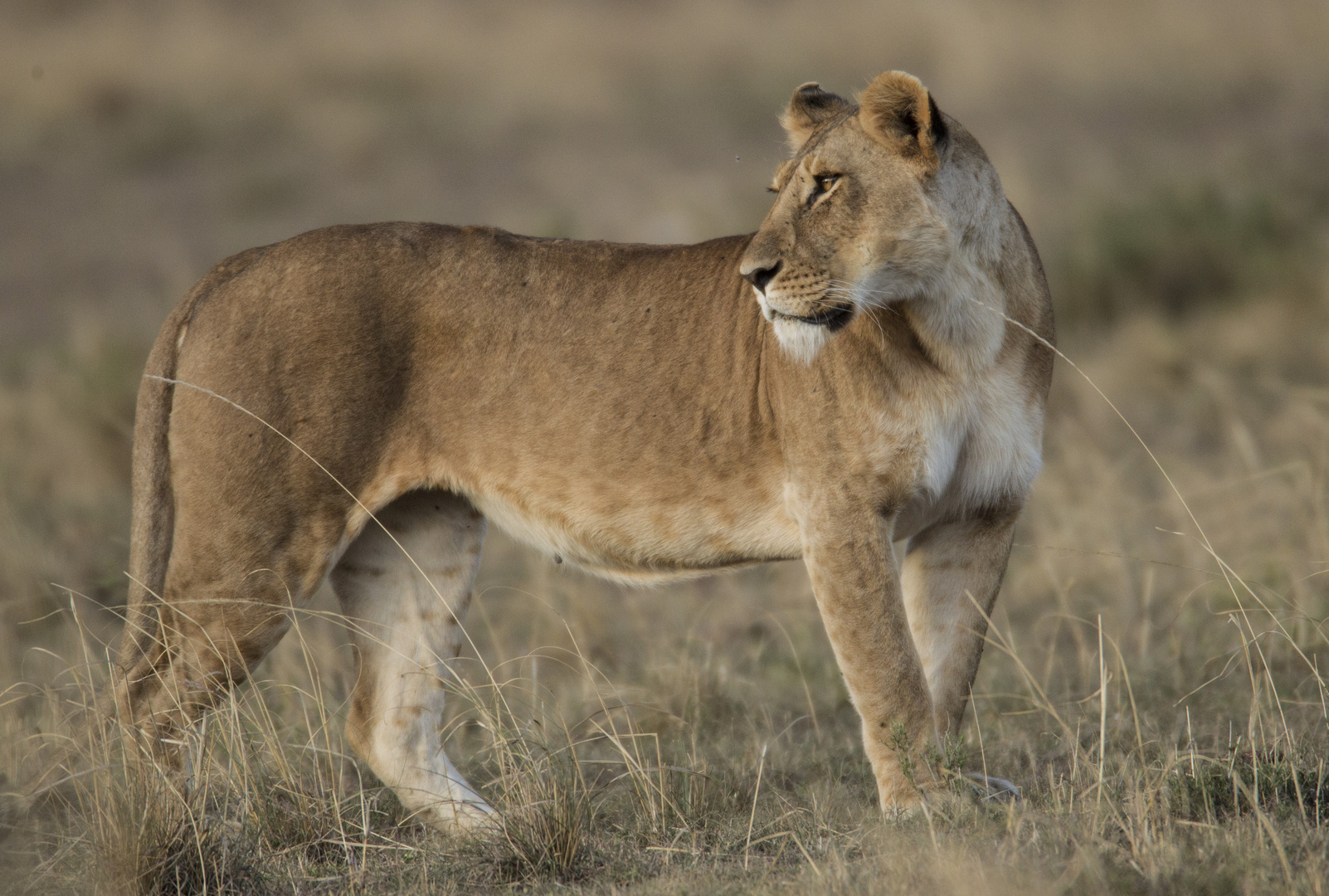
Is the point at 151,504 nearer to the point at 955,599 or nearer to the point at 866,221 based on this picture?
the point at 866,221

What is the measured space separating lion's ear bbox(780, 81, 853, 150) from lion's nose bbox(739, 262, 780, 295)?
61 centimetres

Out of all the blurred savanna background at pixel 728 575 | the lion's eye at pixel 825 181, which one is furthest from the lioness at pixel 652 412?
the blurred savanna background at pixel 728 575

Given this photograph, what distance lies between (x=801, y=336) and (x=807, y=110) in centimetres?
81

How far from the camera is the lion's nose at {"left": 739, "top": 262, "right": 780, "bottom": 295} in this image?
353 cm

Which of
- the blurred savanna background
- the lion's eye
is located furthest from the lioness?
the blurred savanna background

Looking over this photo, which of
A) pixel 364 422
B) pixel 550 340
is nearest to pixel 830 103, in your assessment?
pixel 550 340

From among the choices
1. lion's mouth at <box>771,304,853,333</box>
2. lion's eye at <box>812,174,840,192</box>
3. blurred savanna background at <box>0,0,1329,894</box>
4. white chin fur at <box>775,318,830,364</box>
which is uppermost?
lion's eye at <box>812,174,840,192</box>

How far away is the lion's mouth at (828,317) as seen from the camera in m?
3.55

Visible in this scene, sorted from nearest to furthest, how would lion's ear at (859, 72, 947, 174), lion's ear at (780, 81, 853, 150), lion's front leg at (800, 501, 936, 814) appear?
lion's ear at (859, 72, 947, 174) → lion's front leg at (800, 501, 936, 814) → lion's ear at (780, 81, 853, 150)

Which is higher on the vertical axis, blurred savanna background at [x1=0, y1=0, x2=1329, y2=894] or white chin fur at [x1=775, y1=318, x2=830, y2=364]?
white chin fur at [x1=775, y1=318, x2=830, y2=364]

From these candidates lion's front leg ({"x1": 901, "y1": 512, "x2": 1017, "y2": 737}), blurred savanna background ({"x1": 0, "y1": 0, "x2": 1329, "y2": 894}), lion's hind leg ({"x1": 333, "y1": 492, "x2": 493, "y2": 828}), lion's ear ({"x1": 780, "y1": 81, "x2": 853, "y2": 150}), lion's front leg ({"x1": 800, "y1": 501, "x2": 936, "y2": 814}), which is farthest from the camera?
lion's hind leg ({"x1": 333, "y1": 492, "x2": 493, "y2": 828})

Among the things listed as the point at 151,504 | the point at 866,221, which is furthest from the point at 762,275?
the point at 151,504

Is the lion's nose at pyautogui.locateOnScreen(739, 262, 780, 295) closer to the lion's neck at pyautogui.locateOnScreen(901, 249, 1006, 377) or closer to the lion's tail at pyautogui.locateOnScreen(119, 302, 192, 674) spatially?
the lion's neck at pyautogui.locateOnScreen(901, 249, 1006, 377)

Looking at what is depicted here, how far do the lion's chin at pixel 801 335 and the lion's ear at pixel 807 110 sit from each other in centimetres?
67
